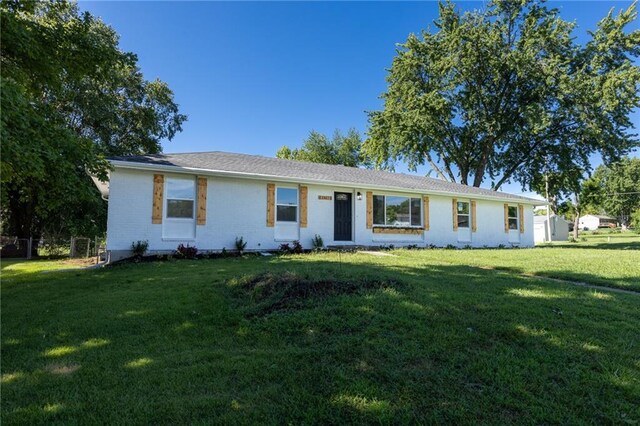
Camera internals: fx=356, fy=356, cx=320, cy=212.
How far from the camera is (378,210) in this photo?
582 inches

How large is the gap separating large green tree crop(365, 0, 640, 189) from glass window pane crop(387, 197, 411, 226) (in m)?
11.5

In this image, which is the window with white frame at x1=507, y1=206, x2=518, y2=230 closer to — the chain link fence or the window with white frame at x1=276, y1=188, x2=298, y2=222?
the window with white frame at x1=276, y1=188, x2=298, y2=222

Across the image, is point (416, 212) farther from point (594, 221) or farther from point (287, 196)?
point (594, 221)

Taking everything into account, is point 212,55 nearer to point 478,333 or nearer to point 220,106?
point 220,106

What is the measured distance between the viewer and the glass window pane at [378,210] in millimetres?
14672

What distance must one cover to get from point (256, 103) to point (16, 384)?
20063 millimetres

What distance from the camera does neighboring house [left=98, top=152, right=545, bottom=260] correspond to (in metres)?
10.5

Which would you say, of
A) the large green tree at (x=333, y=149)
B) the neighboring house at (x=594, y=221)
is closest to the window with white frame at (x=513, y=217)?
the large green tree at (x=333, y=149)

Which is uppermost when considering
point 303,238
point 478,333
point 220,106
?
point 220,106

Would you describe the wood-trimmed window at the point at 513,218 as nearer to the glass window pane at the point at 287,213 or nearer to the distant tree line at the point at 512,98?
the distant tree line at the point at 512,98

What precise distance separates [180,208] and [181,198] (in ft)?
1.04

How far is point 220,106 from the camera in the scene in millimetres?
19125

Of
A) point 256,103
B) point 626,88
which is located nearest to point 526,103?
point 626,88

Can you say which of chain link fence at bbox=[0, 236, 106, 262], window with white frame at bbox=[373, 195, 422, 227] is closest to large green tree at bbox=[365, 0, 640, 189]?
window with white frame at bbox=[373, 195, 422, 227]
